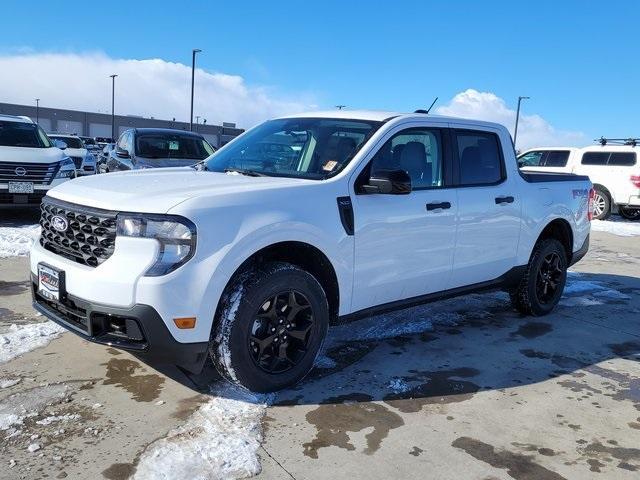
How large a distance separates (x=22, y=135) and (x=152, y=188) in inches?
311

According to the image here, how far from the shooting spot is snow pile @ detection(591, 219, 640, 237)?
541 inches

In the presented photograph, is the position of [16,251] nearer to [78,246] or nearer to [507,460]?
[78,246]

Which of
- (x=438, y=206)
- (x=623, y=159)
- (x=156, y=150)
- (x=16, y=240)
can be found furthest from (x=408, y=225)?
(x=623, y=159)

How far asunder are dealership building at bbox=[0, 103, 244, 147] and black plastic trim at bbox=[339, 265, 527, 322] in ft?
172

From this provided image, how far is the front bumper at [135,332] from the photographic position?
10.2ft

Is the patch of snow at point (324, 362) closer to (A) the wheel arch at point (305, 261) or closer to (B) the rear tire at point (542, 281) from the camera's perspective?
(A) the wheel arch at point (305, 261)

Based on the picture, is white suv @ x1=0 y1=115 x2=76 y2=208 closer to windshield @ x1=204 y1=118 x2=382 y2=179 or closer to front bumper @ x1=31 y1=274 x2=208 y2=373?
windshield @ x1=204 y1=118 x2=382 y2=179

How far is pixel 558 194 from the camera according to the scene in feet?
18.9

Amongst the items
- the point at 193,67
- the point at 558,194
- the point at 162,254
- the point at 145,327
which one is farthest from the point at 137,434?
the point at 193,67

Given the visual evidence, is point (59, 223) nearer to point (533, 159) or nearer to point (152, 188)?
point (152, 188)

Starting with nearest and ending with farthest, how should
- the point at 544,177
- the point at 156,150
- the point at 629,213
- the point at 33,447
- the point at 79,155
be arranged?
the point at 33,447 → the point at 544,177 → the point at 156,150 → the point at 629,213 → the point at 79,155

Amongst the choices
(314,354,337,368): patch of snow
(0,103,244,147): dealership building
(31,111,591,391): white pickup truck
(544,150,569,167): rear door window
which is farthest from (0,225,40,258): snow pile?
(0,103,244,147): dealership building

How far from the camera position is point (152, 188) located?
3521mm

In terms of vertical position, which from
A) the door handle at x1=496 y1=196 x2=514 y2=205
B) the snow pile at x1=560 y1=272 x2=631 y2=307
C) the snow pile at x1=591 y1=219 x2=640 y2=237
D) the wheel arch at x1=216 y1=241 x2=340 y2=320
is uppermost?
the door handle at x1=496 y1=196 x2=514 y2=205
